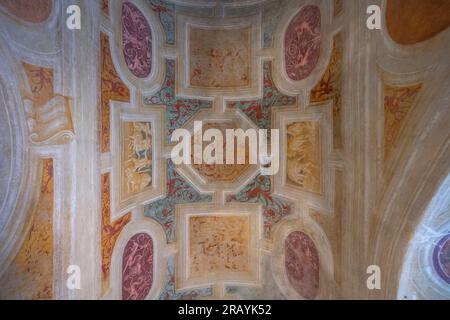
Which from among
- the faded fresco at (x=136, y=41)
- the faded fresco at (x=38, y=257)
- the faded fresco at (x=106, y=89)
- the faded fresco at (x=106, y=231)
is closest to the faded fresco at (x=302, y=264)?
the faded fresco at (x=106, y=231)

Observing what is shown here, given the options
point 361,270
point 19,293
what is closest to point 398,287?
point 361,270

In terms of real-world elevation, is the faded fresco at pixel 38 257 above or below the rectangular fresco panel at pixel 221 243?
above

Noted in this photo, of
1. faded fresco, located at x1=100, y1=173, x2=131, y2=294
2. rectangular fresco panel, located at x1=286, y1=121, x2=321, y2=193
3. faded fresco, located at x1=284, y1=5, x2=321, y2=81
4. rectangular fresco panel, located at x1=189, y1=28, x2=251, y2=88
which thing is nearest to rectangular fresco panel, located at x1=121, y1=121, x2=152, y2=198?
faded fresco, located at x1=100, y1=173, x2=131, y2=294

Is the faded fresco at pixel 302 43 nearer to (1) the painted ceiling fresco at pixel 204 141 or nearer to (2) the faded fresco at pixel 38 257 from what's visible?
(1) the painted ceiling fresco at pixel 204 141

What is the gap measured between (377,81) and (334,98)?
74 centimetres

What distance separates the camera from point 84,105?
11.0ft

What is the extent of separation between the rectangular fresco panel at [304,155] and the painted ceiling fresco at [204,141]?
28 millimetres

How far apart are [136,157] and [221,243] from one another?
2.75 m

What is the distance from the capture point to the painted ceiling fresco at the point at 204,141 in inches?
115

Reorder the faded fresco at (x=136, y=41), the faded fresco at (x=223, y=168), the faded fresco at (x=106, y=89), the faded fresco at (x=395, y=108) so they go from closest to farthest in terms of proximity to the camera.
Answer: the faded fresco at (x=395, y=108) < the faded fresco at (x=106, y=89) < the faded fresco at (x=136, y=41) < the faded fresco at (x=223, y=168)

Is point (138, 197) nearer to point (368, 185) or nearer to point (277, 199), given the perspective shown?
point (277, 199)

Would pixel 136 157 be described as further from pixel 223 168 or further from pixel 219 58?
pixel 219 58

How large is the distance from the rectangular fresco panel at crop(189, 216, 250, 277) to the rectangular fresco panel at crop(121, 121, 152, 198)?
163 cm

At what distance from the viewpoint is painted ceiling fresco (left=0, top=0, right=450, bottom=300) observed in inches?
115
